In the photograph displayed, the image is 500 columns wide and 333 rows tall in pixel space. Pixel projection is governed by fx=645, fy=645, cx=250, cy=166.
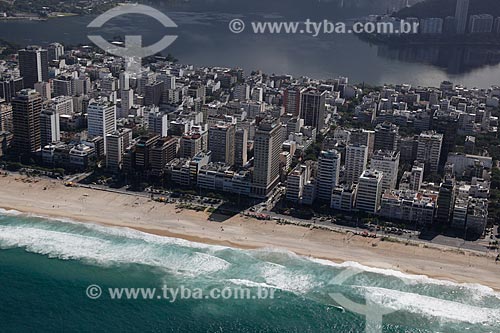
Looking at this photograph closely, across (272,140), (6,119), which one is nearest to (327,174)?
(272,140)

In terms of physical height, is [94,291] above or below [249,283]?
below

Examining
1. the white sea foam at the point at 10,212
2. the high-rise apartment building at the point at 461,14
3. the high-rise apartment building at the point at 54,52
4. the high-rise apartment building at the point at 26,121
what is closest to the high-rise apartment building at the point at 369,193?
the white sea foam at the point at 10,212

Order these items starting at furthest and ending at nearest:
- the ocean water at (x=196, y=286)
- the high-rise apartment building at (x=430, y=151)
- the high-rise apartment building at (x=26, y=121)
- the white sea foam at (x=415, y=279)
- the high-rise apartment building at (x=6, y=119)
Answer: the high-rise apartment building at (x=6, y=119)
the high-rise apartment building at (x=26, y=121)
the high-rise apartment building at (x=430, y=151)
the white sea foam at (x=415, y=279)
the ocean water at (x=196, y=286)

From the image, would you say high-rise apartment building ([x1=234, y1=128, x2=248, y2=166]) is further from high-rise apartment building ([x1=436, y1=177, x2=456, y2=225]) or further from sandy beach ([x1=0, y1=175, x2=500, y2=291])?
high-rise apartment building ([x1=436, y1=177, x2=456, y2=225])

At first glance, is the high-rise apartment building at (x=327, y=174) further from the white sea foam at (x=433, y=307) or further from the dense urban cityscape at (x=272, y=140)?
the white sea foam at (x=433, y=307)

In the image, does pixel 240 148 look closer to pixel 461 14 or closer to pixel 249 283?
pixel 249 283

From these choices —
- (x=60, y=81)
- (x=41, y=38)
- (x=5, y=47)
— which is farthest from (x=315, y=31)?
(x=60, y=81)
